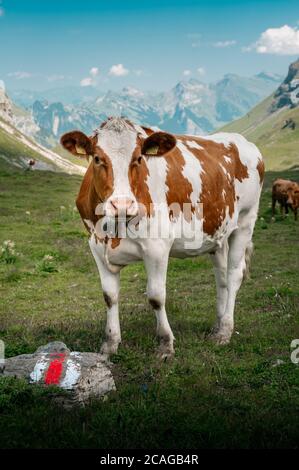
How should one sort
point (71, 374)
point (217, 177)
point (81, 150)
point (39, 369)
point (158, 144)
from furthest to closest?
point (217, 177), point (158, 144), point (81, 150), point (39, 369), point (71, 374)

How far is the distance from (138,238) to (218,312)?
333cm

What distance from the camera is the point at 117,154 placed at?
23.7 feet

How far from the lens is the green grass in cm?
595

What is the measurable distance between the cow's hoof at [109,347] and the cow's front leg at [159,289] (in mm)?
726

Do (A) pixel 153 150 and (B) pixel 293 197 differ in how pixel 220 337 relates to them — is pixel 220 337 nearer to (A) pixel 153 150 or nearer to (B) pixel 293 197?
(A) pixel 153 150

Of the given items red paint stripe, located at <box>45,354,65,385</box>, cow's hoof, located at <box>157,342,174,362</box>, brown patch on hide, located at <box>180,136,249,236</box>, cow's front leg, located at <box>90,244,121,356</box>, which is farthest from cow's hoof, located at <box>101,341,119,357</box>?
brown patch on hide, located at <box>180,136,249,236</box>

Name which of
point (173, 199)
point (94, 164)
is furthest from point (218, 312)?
point (94, 164)

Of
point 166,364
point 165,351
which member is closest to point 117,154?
point 166,364

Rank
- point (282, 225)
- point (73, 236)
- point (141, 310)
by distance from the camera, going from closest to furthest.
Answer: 1. point (141, 310)
2. point (73, 236)
3. point (282, 225)

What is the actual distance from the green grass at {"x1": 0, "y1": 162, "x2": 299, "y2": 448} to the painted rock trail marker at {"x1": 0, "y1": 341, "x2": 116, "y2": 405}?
0.19 metres

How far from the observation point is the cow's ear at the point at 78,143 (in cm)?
740

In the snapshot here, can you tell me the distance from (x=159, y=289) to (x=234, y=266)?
2590 millimetres

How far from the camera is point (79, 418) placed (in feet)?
20.6
